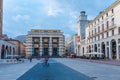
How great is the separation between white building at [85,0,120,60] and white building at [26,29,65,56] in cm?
6237

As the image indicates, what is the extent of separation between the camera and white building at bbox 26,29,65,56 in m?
146

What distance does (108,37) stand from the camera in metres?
68.4

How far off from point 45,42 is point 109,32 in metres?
86.1

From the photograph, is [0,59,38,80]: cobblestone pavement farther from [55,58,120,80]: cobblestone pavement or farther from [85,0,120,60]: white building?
[85,0,120,60]: white building

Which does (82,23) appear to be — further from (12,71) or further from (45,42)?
(12,71)

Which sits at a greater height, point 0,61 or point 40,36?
point 40,36

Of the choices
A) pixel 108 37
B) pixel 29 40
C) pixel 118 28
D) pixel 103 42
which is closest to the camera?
pixel 118 28

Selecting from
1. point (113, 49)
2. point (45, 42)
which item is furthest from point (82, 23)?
point (113, 49)

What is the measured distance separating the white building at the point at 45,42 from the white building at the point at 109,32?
62369 mm

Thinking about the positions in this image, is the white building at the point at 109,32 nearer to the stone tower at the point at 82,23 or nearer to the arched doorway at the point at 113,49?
the arched doorway at the point at 113,49

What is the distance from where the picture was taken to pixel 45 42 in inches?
5891

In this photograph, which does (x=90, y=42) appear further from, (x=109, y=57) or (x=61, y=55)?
(x=61, y=55)

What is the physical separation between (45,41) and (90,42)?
59.1m

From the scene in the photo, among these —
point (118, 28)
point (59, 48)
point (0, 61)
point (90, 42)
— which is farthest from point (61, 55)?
point (0, 61)
